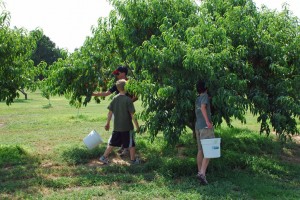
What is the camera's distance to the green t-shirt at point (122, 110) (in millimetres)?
7113

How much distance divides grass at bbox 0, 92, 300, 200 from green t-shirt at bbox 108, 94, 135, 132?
0.71 metres

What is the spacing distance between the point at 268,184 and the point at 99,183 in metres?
2.61

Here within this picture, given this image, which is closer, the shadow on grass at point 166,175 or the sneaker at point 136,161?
the shadow on grass at point 166,175

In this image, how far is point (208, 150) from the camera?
6.03 metres

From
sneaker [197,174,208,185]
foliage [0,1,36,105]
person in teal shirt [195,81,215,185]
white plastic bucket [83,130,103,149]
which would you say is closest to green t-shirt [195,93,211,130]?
person in teal shirt [195,81,215,185]

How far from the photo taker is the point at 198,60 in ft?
19.0

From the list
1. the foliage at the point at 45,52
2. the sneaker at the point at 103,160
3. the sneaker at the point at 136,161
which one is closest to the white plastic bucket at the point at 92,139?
the sneaker at the point at 103,160

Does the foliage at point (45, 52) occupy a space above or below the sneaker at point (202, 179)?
above

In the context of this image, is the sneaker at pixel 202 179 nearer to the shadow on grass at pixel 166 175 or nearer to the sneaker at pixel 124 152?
the shadow on grass at pixel 166 175

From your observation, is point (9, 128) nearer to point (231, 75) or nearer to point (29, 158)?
point (29, 158)

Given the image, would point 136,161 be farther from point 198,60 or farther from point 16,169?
point 198,60

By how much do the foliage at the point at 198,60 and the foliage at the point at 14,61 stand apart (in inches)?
21.4

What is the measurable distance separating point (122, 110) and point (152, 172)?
4.05 ft

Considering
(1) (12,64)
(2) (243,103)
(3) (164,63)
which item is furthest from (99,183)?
(1) (12,64)
